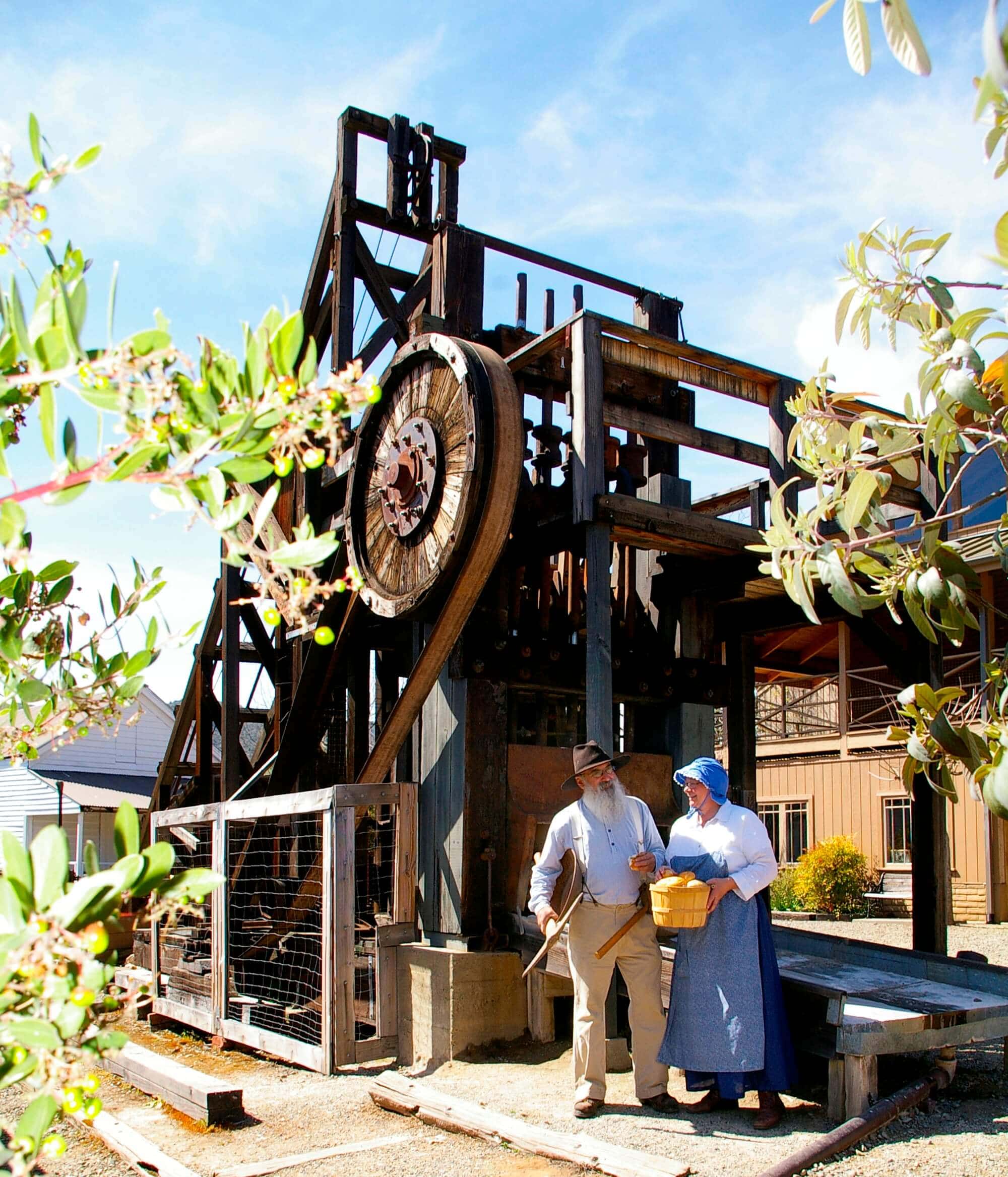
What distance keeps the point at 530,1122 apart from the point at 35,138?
15.1 ft

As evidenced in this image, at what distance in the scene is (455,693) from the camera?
7.39 meters

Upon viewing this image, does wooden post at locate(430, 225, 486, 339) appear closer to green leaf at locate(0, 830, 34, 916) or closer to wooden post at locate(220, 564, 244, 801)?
wooden post at locate(220, 564, 244, 801)

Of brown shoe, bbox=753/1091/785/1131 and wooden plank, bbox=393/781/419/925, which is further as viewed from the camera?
wooden plank, bbox=393/781/419/925

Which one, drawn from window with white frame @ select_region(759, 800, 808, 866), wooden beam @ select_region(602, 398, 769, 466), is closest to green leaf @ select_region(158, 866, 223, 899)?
wooden beam @ select_region(602, 398, 769, 466)

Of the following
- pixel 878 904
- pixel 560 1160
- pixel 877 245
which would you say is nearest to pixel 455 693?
pixel 560 1160

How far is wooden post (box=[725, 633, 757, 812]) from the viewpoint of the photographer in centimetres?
880

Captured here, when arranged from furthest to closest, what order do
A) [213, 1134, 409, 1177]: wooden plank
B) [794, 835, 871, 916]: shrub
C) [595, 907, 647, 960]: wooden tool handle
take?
[794, 835, 871, 916]: shrub, [595, 907, 647, 960]: wooden tool handle, [213, 1134, 409, 1177]: wooden plank

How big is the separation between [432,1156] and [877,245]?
12.9ft

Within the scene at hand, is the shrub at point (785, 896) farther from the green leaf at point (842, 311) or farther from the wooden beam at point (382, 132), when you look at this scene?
the green leaf at point (842, 311)

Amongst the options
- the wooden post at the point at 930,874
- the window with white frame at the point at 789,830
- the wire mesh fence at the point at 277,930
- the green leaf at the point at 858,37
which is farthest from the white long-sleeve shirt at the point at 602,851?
the window with white frame at the point at 789,830

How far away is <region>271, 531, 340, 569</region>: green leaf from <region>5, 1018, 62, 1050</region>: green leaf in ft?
2.30

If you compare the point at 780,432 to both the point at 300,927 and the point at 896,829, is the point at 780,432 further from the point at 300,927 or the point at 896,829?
the point at 896,829

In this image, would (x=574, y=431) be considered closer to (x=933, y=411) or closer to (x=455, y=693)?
(x=455, y=693)

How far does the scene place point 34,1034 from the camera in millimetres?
1533
